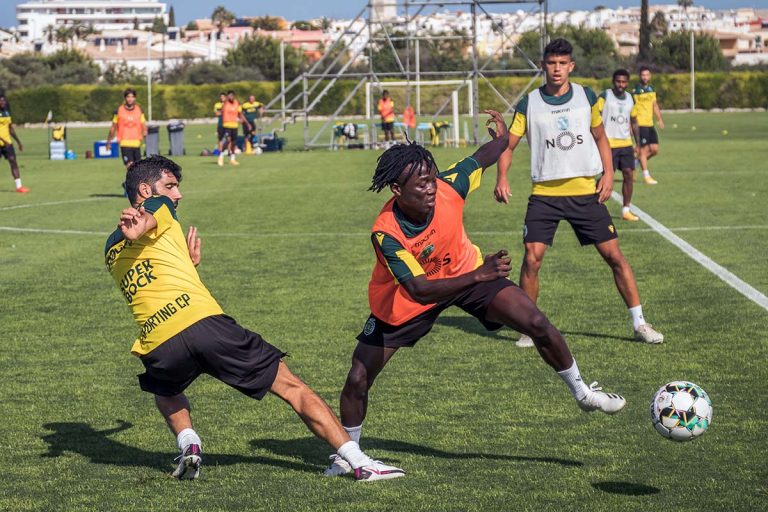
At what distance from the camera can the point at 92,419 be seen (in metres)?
8.02

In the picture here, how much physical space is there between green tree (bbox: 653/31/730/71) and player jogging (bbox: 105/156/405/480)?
341 ft

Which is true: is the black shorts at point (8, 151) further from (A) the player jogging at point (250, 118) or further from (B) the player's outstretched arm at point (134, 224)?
(B) the player's outstretched arm at point (134, 224)

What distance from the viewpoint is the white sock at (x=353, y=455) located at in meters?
6.32

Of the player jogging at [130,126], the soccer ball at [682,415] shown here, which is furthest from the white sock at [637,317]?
the player jogging at [130,126]

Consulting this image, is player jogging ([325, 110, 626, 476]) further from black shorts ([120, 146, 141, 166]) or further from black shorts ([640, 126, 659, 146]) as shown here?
black shorts ([120, 146, 141, 166])

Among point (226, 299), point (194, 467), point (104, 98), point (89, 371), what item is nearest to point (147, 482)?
point (194, 467)

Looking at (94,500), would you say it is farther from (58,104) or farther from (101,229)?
(58,104)

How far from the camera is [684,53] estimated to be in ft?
364

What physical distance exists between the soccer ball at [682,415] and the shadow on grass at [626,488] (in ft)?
1.16

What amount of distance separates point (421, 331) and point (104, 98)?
75.3m

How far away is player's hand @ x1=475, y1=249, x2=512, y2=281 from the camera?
604 cm

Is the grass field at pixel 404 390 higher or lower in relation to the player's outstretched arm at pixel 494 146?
lower

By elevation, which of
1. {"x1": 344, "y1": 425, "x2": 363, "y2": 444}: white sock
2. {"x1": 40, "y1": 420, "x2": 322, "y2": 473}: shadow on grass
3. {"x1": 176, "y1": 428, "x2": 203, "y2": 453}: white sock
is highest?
{"x1": 176, "y1": 428, "x2": 203, "y2": 453}: white sock

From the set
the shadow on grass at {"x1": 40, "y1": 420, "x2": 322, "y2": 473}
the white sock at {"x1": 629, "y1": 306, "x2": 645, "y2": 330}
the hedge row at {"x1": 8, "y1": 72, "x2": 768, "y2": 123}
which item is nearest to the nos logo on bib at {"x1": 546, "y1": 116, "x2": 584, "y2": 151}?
the white sock at {"x1": 629, "y1": 306, "x2": 645, "y2": 330}
